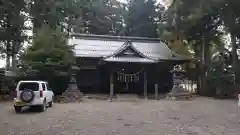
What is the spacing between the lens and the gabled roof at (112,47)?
78.4ft

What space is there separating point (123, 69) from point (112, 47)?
4.02m

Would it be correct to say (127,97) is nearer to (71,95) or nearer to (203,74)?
(71,95)

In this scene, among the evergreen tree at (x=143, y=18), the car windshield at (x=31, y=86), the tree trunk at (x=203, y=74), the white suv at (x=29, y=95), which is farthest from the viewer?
the evergreen tree at (x=143, y=18)

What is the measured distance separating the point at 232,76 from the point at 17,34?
1912cm

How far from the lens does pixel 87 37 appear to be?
90.1 feet

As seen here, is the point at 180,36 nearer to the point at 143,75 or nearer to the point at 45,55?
the point at 143,75

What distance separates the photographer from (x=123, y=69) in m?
23.0

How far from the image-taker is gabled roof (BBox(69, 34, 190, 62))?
2390cm

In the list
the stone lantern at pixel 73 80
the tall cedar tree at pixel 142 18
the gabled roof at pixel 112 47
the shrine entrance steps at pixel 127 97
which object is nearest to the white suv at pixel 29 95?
the stone lantern at pixel 73 80

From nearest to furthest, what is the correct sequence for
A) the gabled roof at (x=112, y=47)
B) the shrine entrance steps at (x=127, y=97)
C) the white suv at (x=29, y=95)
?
the white suv at (x=29, y=95), the shrine entrance steps at (x=127, y=97), the gabled roof at (x=112, y=47)

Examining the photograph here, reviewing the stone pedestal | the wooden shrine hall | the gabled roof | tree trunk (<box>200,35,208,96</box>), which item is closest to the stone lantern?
the stone pedestal

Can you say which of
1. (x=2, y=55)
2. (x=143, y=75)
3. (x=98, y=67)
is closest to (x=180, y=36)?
(x=143, y=75)

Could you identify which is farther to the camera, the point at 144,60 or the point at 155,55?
the point at 155,55

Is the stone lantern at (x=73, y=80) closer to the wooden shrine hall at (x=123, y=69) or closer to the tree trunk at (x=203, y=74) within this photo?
the wooden shrine hall at (x=123, y=69)
